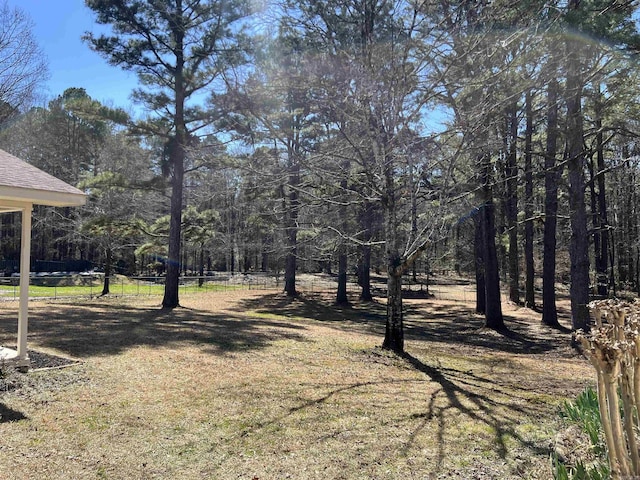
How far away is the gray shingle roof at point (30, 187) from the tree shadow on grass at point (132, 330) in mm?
2526

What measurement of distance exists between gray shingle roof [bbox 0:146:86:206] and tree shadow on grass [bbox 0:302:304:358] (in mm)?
2526

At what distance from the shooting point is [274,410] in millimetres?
4648

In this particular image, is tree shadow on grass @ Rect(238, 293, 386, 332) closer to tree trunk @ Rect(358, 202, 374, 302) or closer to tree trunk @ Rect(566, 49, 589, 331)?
tree trunk @ Rect(358, 202, 374, 302)

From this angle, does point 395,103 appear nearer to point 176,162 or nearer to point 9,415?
point 9,415

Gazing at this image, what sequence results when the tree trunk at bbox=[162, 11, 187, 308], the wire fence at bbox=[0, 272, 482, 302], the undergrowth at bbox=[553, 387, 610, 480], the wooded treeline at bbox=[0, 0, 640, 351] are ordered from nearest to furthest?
the undergrowth at bbox=[553, 387, 610, 480], the wooded treeline at bbox=[0, 0, 640, 351], the tree trunk at bbox=[162, 11, 187, 308], the wire fence at bbox=[0, 272, 482, 302]

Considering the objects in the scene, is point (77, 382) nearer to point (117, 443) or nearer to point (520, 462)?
point (117, 443)

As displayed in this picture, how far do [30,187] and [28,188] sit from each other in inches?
1.7

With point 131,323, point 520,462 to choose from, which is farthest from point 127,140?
point 520,462

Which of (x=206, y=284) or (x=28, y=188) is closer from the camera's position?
(x=28, y=188)

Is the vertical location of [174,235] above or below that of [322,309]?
above

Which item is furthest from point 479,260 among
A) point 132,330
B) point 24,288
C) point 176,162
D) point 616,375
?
point 616,375

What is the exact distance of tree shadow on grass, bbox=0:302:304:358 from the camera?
784cm

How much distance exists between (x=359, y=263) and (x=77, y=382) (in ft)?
59.1

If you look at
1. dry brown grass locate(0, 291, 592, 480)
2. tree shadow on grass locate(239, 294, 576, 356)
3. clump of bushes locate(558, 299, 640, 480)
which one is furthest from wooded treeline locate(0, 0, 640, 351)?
clump of bushes locate(558, 299, 640, 480)
